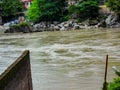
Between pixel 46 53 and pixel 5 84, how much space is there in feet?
67.8

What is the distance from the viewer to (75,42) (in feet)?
111

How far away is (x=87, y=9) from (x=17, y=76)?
141 feet

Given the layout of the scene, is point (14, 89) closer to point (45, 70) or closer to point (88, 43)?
point (45, 70)

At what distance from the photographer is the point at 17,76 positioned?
845 cm

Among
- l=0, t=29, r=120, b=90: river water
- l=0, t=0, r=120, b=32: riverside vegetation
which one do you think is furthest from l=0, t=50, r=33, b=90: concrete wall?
l=0, t=0, r=120, b=32: riverside vegetation

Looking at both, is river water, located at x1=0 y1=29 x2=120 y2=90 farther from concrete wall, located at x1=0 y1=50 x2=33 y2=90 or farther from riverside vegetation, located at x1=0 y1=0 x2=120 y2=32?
riverside vegetation, located at x1=0 y1=0 x2=120 y2=32

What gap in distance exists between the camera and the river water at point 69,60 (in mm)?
18000

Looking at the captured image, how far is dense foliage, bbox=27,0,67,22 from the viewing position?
2124 inches

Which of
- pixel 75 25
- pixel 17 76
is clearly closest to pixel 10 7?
pixel 75 25

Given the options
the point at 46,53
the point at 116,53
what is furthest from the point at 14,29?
the point at 116,53

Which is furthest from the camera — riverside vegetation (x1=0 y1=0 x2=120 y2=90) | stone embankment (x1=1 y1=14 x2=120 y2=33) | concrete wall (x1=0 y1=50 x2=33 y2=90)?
riverside vegetation (x1=0 y1=0 x2=120 y2=90)

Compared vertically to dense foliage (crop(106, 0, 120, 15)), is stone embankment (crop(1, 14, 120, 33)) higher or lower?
lower

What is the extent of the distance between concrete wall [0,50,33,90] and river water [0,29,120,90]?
7415mm

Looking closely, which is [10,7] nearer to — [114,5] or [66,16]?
[66,16]
